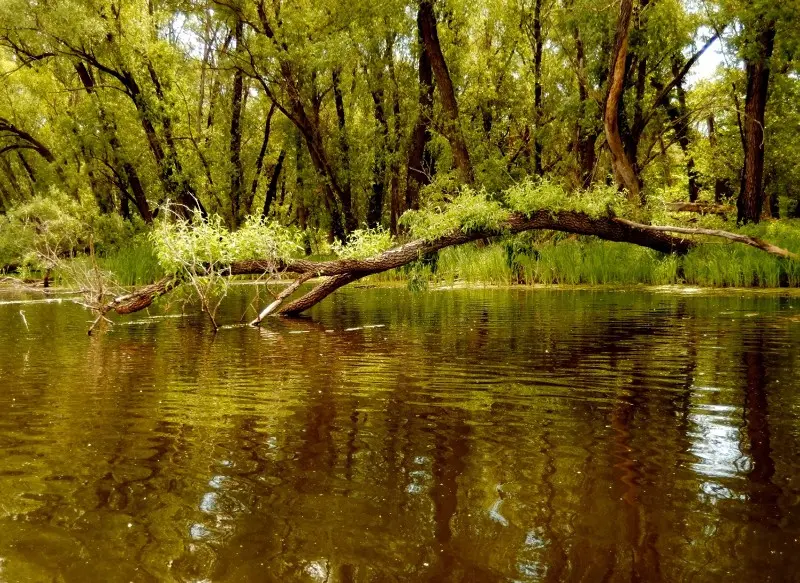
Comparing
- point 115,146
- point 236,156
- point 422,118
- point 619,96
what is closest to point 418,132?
point 422,118

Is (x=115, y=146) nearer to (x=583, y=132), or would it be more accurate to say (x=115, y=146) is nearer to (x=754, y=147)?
(x=583, y=132)

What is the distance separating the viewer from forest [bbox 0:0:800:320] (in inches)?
524

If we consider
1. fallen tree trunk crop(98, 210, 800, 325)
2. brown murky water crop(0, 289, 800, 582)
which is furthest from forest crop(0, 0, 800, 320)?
brown murky water crop(0, 289, 800, 582)

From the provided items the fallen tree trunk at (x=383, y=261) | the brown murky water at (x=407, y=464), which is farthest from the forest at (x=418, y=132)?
the brown murky water at (x=407, y=464)

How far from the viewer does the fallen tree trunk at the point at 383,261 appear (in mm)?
11219

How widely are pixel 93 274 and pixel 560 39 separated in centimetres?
2124

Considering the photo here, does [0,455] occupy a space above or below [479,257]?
below

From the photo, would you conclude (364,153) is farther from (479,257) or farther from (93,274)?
(93,274)

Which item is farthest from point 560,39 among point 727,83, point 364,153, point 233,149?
point 233,149

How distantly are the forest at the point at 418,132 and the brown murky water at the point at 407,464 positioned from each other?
5284mm

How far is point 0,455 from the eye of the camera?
3.81 m

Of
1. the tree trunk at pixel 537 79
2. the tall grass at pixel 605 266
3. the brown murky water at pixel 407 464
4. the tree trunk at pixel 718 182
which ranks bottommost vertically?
the brown murky water at pixel 407 464

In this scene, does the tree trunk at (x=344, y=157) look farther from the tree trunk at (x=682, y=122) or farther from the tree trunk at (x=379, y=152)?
the tree trunk at (x=682, y=122)

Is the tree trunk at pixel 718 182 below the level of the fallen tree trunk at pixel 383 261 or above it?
above
